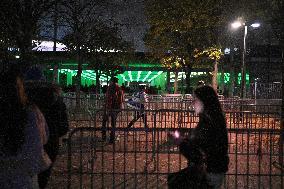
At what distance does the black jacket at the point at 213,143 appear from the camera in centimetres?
503

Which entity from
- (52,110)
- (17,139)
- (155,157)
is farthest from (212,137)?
(155,157)

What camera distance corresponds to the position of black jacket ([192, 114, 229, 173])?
16.5 ft

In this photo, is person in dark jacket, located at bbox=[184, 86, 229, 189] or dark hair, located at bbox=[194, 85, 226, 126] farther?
dark hair, located at bbox=[194, 85, 226, 126]

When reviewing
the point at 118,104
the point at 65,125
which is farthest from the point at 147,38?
the point at 65,125

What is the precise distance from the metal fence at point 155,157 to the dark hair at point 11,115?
7.39 feet

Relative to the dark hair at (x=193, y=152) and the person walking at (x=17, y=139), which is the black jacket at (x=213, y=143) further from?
the person walking at (x=17, y=139)

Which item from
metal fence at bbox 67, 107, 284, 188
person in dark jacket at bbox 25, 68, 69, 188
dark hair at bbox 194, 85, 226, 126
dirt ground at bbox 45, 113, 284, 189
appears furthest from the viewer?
dirt ground at bbox 45, 113, 284, 189

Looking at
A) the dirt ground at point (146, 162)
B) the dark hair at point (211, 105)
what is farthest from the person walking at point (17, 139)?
the dirt ground at point (146, 162)

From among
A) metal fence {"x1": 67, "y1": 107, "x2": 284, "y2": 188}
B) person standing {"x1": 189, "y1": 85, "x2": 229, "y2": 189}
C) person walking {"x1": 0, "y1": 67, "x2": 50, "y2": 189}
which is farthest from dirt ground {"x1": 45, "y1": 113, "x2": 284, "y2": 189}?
person walking {"x1": 0, "y1": 67, "x2": 50, "y2": 189}

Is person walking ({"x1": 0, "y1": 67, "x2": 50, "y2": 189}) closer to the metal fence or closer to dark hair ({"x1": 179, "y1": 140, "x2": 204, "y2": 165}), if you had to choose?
dark hair ({"x1": 179, "y1": 140, "x2": 204, "y2": 165})

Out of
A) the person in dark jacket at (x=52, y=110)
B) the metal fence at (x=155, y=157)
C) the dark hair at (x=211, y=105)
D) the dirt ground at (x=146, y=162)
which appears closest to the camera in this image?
the dark hair at (x=211, y=105)

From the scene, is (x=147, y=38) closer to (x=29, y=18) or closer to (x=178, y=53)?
(x=178, y=53)

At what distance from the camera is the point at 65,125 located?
5.58 meters

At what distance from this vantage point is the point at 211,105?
17.0ft
